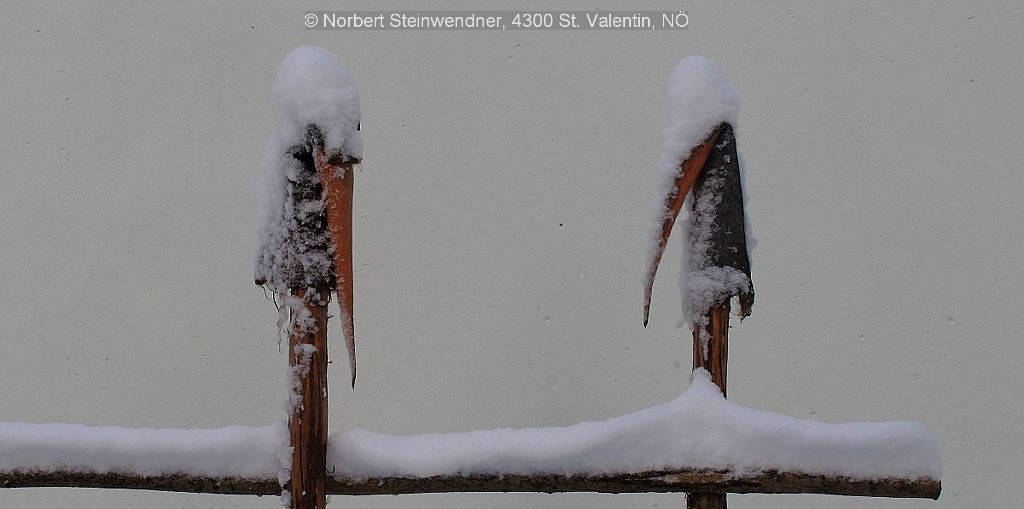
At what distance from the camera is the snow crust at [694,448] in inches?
48.7

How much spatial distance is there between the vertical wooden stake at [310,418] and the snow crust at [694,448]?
0.31 ft

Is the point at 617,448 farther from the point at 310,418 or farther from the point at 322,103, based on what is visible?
the point at 322,103

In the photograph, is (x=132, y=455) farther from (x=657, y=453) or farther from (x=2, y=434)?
(x=657, y=453)

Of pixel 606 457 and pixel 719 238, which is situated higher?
pixel 719 238

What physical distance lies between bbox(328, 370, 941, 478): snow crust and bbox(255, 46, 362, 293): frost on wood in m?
0.29

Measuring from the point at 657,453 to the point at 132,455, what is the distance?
0.74 metres

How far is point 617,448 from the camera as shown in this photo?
1238mm

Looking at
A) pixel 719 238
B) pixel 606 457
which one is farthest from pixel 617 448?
pixel 719 238

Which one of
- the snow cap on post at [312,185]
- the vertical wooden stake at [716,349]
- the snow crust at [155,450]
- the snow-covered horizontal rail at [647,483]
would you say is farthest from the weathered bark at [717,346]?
the snow crust at [155,450]

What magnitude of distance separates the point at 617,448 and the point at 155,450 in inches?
25.4

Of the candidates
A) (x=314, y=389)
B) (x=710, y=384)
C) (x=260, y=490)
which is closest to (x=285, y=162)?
(x=314, y=389)

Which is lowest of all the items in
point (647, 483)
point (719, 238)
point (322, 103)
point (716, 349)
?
point (647, 483)

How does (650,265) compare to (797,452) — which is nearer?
(797,452)

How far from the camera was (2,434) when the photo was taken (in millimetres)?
1302
